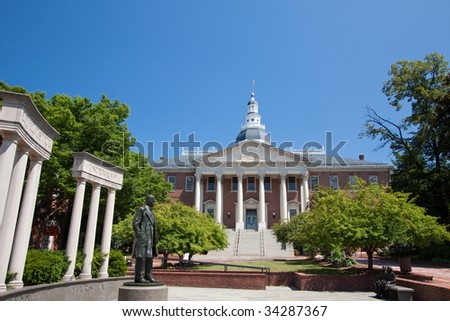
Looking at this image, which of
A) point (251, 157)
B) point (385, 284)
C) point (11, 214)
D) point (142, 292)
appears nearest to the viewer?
point (142, 292)

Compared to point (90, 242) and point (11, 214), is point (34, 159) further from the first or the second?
point (90, 242)

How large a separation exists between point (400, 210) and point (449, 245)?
15.4m

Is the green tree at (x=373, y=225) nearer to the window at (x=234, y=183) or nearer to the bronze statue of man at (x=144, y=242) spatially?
the bronze statue of man at (x=144, y=242)

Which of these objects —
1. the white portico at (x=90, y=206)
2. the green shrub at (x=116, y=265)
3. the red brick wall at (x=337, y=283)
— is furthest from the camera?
the red brick wall at (x=337, y=283)

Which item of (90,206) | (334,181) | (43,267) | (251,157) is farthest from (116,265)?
(334,181)

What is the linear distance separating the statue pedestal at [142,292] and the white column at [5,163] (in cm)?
370

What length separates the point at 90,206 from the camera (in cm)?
1429

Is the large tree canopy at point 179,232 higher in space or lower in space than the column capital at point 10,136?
lower

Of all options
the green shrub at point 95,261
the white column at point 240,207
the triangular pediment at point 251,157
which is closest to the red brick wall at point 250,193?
the white column at point 240,207

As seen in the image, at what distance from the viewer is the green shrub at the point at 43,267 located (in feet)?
34.2

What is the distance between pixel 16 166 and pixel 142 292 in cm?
542

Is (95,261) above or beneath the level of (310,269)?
above

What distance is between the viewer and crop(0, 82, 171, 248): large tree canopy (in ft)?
65.8

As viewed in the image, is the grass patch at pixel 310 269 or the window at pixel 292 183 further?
the window at pixel 292 183
